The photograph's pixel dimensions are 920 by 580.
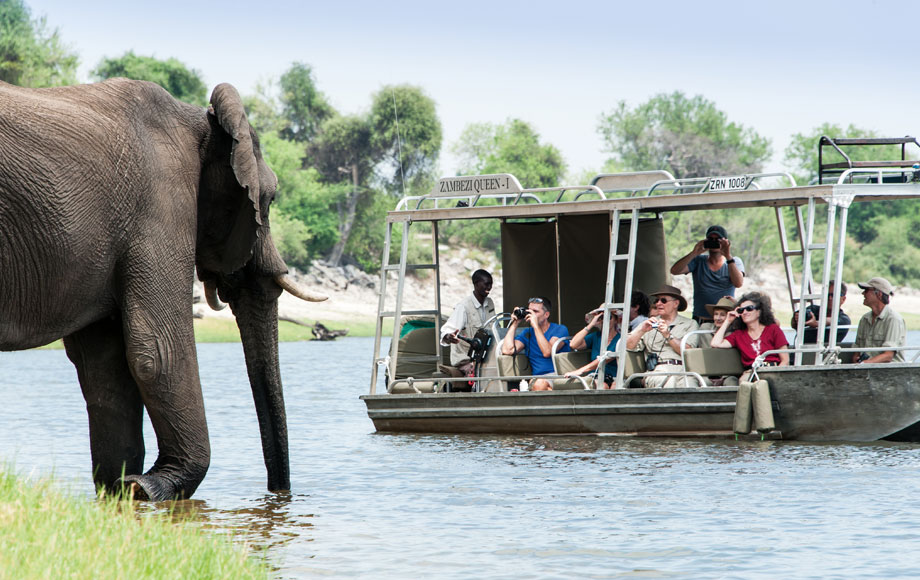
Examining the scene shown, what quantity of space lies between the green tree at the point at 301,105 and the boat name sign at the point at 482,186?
66.8 metres

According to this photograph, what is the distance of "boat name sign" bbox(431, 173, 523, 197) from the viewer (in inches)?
566

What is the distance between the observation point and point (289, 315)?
162ft

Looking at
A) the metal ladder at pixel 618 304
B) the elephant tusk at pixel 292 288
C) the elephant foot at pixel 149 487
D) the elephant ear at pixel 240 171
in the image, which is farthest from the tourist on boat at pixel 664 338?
the elephant foot at pixel 149 487

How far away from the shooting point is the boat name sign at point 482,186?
14383mm

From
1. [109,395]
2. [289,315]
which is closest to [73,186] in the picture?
[109,395]

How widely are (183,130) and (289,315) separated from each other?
4183 centimetres

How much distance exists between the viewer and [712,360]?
13.4m

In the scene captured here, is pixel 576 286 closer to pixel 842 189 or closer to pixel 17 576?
pixel 842 189

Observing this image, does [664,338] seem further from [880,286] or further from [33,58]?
[33,58]

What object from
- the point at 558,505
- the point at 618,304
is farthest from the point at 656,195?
the point at 558,505

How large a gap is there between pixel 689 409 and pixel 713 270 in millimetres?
2066

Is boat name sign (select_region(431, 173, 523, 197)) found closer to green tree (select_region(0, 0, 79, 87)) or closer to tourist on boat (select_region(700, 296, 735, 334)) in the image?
tourist on boat (select_region(700, 296, 735, 334))

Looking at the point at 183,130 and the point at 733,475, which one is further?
the point at 733,475

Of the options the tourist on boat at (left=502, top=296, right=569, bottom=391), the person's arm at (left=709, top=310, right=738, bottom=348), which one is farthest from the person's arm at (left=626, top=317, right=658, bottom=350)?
the tourist on boat at (left=502, top=296, right=569, bottom=391)
